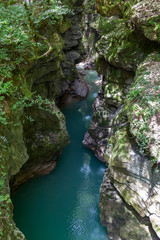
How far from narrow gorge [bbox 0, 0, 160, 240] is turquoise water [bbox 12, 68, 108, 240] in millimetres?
41

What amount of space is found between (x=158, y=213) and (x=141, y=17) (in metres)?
5.99

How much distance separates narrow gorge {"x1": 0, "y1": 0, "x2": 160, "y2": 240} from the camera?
187 inches

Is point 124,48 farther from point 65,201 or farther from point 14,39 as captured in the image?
point 65,201

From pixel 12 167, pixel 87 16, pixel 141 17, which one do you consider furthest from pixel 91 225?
pixel 87 16

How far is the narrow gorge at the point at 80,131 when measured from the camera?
4.76 meters

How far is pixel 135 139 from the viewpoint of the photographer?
16.9ft

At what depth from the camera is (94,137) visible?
11.1 m

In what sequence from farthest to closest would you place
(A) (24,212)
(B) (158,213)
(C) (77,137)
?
(C) (77,137) < (A) (24,212) < (B) (158,213)

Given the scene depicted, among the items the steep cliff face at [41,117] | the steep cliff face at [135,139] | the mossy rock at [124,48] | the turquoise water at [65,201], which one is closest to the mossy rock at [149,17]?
the steep cliff face at [135,139]

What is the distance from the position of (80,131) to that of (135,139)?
8418 mm

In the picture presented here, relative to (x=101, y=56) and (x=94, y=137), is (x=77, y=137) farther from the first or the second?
(x=101, y=56)

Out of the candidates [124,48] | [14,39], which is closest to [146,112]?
[14,39]

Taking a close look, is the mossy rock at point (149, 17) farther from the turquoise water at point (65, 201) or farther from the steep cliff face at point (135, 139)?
the turquoise water at point (65, 201)

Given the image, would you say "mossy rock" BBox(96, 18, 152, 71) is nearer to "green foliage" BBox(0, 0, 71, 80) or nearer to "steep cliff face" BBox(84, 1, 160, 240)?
"steep cliff face" BBox(84, 1, 160, 240)
